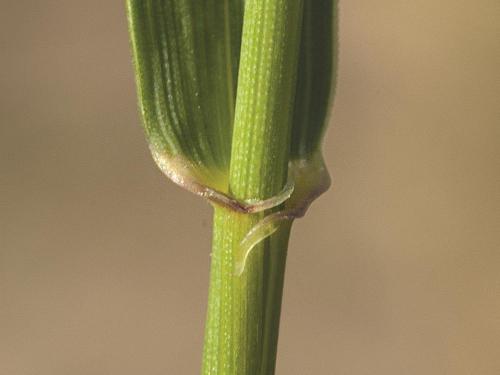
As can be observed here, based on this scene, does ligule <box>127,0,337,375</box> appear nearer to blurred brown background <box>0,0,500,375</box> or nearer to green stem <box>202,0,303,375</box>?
green stem <box>202,0,303,375</box>

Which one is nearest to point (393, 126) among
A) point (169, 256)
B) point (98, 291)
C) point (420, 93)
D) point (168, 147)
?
point (420, 93)

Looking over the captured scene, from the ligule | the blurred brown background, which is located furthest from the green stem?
the blurred brown background

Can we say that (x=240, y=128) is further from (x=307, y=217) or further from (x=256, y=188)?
(x=307, y=217)

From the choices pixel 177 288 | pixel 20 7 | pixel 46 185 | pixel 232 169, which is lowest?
pixel 177 288

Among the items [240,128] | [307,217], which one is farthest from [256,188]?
[307,217]

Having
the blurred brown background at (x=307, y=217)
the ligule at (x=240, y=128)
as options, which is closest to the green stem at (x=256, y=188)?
the ligule at (x=240, y=128)

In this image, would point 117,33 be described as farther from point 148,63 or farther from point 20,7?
point 148,63
